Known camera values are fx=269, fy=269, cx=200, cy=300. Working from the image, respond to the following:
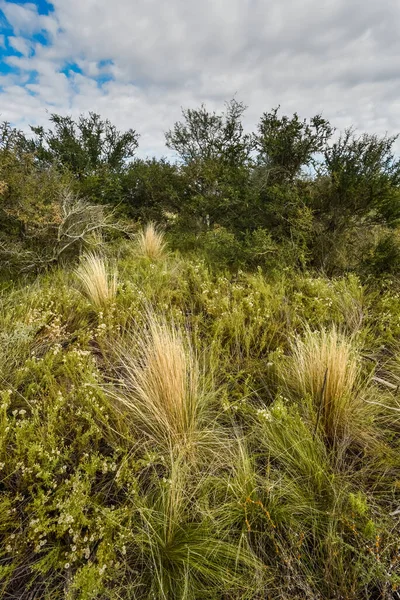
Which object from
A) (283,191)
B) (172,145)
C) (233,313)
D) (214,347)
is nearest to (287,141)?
(283,191)

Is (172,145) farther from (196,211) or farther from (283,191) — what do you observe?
(283,191)

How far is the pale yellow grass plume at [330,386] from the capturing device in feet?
5.56

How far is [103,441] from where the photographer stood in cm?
170

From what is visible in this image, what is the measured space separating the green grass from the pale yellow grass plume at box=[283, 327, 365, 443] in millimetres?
11

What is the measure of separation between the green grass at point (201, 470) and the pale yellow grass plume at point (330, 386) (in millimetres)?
11

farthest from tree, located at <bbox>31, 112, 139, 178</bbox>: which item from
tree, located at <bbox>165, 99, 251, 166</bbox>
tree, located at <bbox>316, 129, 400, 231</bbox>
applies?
tree, located at <bbox>316, 129, 400, 231</bbox>

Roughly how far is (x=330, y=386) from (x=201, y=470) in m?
0.99

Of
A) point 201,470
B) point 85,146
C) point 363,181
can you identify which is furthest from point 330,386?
point 85,146

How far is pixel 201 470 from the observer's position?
1544 mm

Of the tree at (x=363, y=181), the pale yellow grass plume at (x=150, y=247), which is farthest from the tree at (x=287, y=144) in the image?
the pale yellow grass plume at (x=150, y=247)

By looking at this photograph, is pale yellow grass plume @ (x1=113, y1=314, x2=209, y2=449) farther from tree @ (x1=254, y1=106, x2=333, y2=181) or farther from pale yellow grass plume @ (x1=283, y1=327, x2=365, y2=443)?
tree @ (x1=254, y1=106, x2=333, y2=181)

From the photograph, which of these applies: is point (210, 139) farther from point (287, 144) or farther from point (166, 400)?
point (166, 400)

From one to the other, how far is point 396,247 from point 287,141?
228 cm

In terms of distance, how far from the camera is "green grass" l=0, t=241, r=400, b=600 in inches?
43.9
